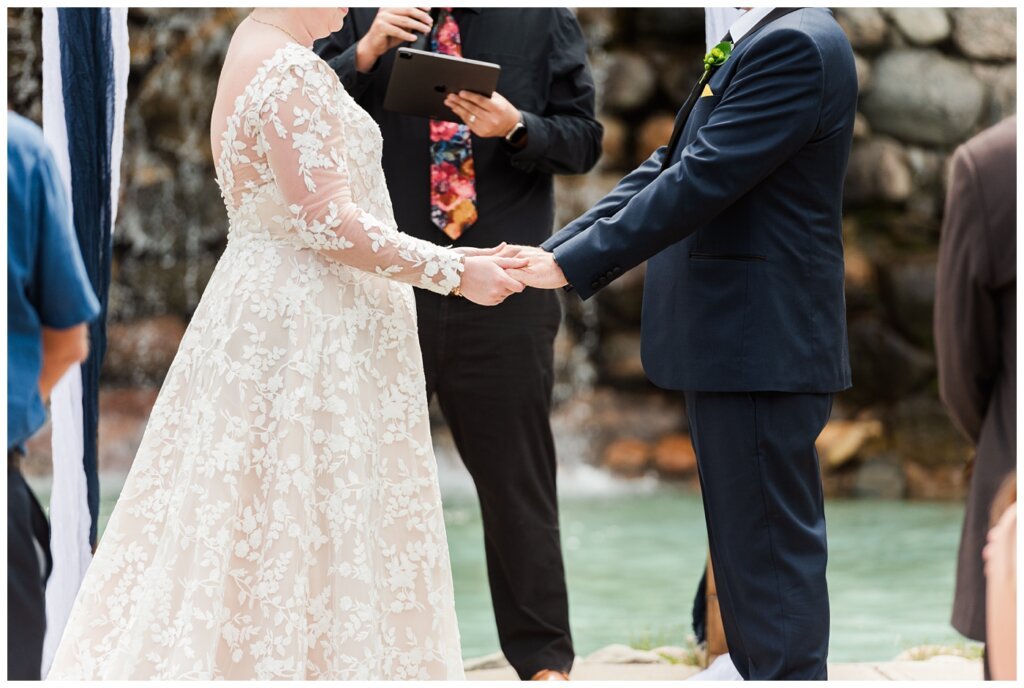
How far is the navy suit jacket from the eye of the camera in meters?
2.57

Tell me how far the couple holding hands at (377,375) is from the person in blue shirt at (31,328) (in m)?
0.47

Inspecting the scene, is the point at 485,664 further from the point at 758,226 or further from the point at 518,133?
the point at 758,226

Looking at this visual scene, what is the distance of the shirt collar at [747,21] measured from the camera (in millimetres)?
2730

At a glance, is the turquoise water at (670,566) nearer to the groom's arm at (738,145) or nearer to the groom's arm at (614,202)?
the groom's arm at (614,202)

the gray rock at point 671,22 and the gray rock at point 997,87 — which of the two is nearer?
the gray rock at point 997,87

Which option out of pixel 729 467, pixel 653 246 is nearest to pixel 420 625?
pixel 729 467

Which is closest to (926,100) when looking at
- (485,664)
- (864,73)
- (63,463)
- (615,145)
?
(864,73)

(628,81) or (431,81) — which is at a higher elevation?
(628,81)

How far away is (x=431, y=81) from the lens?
10.4 ft

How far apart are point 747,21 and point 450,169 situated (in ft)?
3.14

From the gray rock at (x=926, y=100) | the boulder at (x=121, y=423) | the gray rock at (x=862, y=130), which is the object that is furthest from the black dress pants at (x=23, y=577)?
the gray rock at (x=926, y=100)

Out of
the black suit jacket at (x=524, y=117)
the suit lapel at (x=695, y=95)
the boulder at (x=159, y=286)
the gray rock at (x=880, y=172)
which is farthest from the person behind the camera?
the boulder at (x=159, y=286)

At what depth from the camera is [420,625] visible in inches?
105

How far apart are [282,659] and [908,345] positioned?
6942 mm
